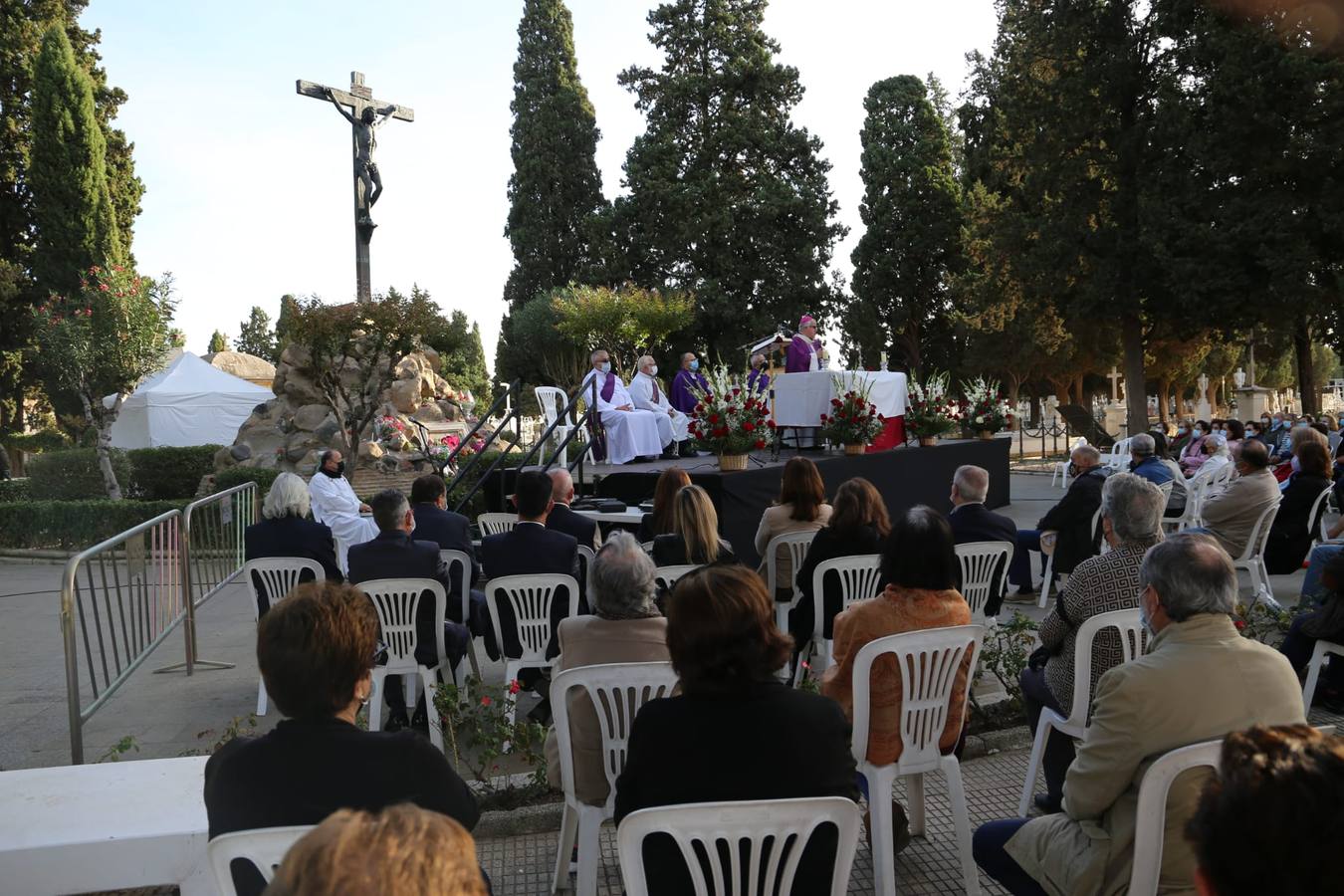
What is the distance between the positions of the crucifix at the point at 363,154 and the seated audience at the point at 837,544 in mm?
12471

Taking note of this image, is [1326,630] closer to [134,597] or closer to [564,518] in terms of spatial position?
[564,518]

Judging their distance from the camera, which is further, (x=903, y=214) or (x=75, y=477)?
(x=903, y=214)

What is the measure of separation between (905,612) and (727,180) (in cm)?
2972

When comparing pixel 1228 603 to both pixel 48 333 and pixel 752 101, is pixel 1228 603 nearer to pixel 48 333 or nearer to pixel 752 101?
pixel 48 333

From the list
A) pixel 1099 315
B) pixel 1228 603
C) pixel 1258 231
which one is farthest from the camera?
pixel 1099 315

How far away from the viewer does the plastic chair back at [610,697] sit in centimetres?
306

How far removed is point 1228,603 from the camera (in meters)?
2.54

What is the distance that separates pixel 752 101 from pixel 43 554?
2534 centimetres

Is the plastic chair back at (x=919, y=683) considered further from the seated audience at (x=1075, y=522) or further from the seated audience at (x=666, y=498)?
the seated audience at (x=1075, y=522)

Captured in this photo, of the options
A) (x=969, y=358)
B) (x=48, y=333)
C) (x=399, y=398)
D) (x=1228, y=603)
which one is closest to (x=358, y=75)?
(x=399, y=398)

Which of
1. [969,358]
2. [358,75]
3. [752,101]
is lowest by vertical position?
[969,358]

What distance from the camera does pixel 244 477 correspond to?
14.5 meters

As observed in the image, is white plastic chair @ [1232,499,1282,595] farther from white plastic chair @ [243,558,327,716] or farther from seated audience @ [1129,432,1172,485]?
white plastic chair @ [243,558,327,716]

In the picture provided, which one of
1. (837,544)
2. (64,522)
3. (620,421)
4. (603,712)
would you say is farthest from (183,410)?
(603,712)
